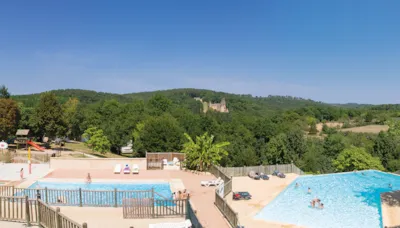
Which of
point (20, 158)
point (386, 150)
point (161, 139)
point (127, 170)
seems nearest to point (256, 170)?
point (127, 170)

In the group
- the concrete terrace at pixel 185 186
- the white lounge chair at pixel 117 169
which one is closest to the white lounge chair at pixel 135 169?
the concrete terrace at pixel 185 186

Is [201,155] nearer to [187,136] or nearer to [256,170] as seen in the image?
[187,136]

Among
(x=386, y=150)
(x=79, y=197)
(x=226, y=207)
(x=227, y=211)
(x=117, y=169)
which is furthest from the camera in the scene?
(x=386, y=150)

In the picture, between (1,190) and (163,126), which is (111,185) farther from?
(163,126)

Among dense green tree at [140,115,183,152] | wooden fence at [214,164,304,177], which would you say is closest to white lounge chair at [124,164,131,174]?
wooden fence at [214,164,304,177]

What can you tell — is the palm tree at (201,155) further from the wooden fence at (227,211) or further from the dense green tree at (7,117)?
the dense green tree at (7,117)

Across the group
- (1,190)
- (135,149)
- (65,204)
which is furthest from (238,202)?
(135,149)

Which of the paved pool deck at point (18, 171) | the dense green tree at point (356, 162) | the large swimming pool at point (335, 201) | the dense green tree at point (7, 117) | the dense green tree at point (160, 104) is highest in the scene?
the dense green tree at point (160, 104)

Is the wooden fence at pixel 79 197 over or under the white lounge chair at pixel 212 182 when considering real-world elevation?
over
